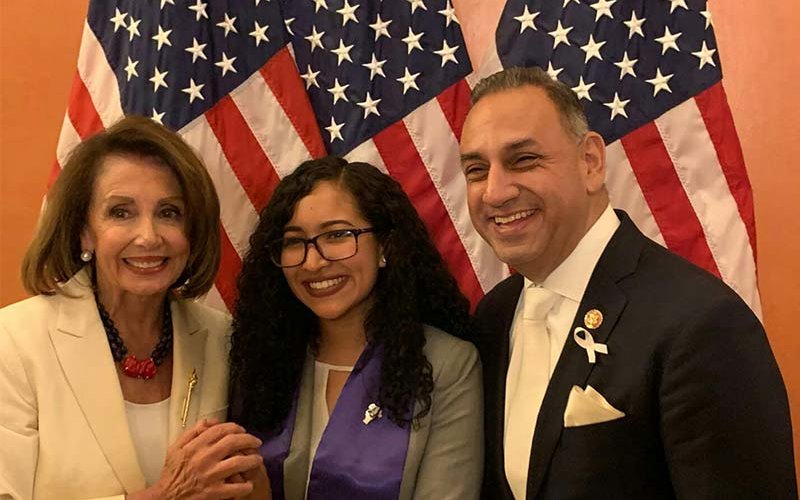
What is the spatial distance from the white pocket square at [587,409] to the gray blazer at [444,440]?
12.6 inches

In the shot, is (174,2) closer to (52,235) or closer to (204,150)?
(204,150)

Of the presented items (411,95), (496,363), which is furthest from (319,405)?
(411,95)

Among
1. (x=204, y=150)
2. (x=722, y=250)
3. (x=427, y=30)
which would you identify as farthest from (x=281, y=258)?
(x=722, y=250)

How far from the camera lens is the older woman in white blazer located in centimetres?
183

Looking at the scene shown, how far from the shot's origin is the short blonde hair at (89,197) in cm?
200


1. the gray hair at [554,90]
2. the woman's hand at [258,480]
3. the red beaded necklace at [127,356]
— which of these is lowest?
the woman's hand at [258,480]

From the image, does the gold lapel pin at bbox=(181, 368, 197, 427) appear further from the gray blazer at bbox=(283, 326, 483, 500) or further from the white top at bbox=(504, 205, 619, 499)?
the white top at bbox=(504, 205, 619, 499)

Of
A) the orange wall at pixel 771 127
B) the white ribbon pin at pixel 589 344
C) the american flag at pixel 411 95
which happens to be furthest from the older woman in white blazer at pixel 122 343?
the orange wall at pixel 771 127

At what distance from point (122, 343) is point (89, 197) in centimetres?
38

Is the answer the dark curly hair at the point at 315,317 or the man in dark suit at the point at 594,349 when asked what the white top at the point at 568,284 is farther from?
the dark curly hair at the point at 315,317

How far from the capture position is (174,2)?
257 centimetres

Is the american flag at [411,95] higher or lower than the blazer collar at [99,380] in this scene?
higher

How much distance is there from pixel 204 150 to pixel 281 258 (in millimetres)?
696

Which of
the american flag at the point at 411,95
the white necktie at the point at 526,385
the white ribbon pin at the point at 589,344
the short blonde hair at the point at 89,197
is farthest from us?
the american flag at the point at 411,95
